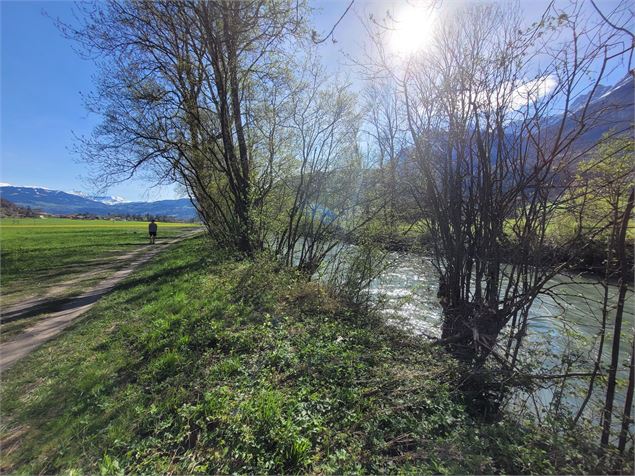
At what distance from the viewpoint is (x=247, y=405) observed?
2977mm

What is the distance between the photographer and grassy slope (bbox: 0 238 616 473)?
7.98ft

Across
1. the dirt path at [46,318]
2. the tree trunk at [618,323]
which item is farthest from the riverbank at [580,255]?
the dirt path at [46,318]

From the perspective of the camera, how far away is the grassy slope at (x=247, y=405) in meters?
2.43

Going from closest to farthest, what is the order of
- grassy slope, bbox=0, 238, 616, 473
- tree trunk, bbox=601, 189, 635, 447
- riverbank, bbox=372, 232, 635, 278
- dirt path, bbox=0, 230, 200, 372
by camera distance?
grassy slope, bbox=0, 238, 616, 473
tree trunk, bbox=601, 189, 635, 447
riverbank, bbox=372, 232, 635, 278
dirt path, bbox=0, 230, 200, 372

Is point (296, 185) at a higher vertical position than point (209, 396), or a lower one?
higher

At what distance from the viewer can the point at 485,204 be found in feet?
14.8

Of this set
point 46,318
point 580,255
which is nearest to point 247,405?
point 580,255

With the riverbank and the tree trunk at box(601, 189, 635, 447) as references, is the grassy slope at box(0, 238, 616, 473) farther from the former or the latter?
the riverbank

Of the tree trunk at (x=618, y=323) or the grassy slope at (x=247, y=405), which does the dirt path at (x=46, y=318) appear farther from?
the tree trunk at (x=618, y=323)

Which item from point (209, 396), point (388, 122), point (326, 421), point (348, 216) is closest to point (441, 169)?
point (388, 122)

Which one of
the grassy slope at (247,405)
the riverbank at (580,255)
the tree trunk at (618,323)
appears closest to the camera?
the grassy slope at (247,405)

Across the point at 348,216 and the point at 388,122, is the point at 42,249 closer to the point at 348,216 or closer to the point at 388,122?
the point at 348,216

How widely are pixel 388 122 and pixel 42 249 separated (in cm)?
2026

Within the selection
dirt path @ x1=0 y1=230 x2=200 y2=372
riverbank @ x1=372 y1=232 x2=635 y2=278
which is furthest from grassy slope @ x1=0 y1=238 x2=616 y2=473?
riverbank @ x1=372 y1=232 x2=635 y2=278
